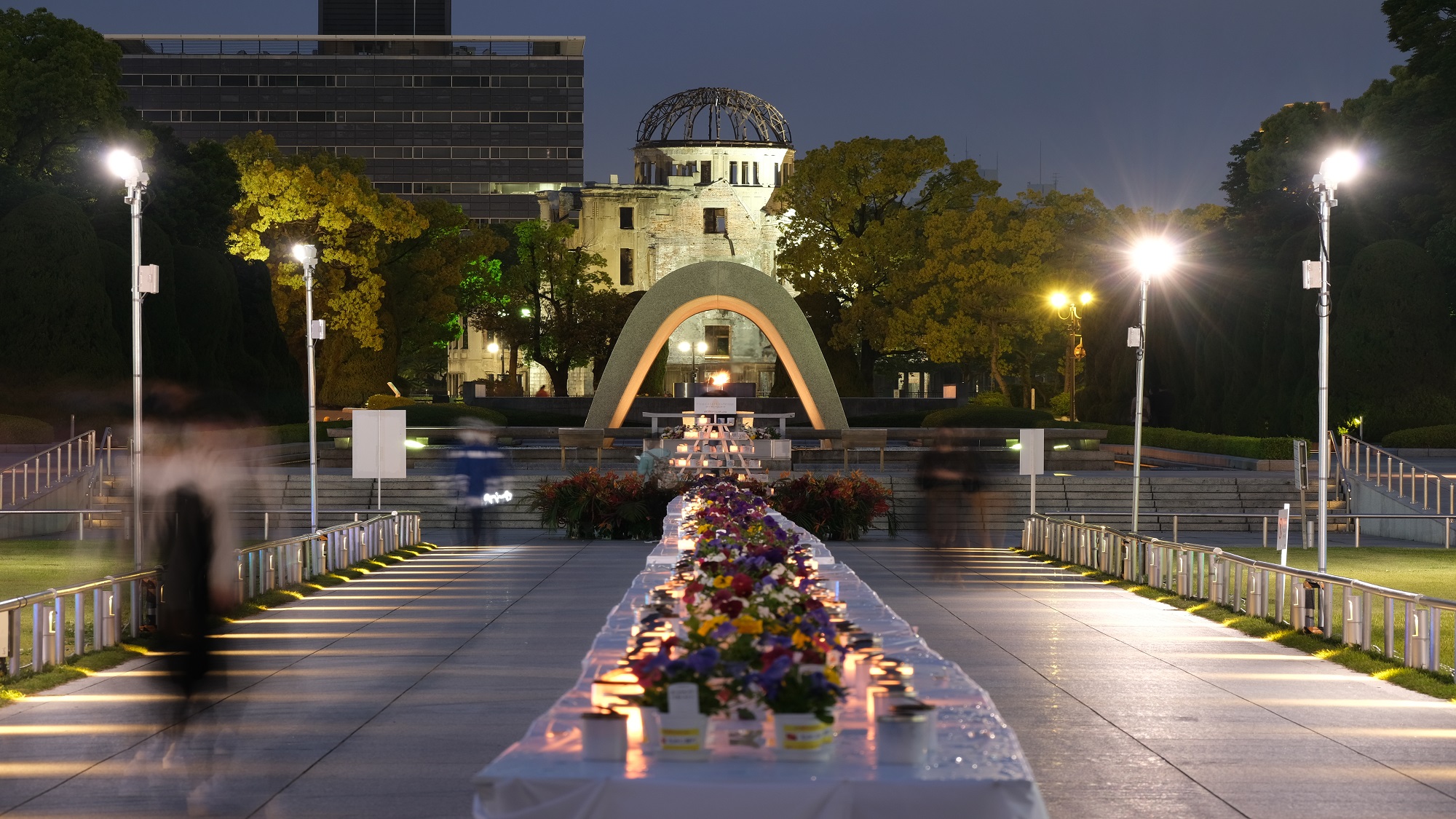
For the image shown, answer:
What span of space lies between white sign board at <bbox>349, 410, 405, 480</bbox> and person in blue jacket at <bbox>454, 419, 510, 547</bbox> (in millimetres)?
1386

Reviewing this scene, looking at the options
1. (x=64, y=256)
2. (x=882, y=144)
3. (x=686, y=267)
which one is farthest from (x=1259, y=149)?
(x=64, y=256)

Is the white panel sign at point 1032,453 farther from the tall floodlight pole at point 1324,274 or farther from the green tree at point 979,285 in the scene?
the green tree at point 979,285

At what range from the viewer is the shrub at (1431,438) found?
33.4m

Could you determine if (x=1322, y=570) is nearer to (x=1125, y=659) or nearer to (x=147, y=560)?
(x=1125, y=659)

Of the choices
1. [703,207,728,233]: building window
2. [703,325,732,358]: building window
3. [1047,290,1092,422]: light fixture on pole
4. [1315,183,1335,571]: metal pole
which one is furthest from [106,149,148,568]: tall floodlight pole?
[703,207,728,233]: building window

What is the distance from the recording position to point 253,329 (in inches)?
1877

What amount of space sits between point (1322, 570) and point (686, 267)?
26.6 meters

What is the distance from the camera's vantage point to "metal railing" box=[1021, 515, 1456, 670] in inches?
451

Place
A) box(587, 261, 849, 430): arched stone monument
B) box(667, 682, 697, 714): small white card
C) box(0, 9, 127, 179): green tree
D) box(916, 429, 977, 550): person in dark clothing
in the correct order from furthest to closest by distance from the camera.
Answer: box(0, 9, 127, 179): green tree < box(587, 261, 849, 430): arched stone monument < box(916, 429, 977, 550): person in dark clothing < box(667, 682, 697, 714): small white card

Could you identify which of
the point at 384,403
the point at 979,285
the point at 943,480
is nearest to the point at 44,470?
the point at 943,480

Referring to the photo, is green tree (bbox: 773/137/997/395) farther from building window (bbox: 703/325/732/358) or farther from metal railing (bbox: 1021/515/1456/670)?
metal railing (bbox: 1021/515/1456/670)

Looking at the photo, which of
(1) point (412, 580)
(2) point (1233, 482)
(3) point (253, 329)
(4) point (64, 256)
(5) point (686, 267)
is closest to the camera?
(1) point (412, 580)

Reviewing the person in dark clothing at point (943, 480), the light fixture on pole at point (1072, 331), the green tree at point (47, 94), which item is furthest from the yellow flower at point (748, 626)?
the light fixture on pole at point (1072, 331)

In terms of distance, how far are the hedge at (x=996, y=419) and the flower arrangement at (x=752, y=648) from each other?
37262 millimetres
